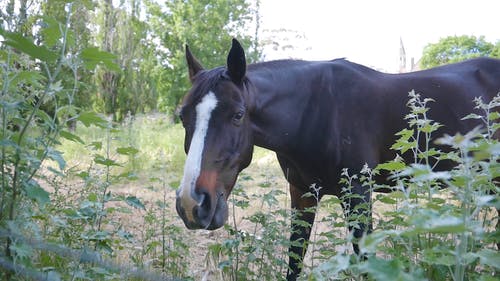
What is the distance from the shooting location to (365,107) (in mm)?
2986

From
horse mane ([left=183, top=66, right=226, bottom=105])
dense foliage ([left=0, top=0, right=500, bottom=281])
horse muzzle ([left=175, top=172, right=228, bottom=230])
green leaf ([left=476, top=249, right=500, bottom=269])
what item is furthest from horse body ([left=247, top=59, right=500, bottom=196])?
green leaf ([left=476, top=249, right=500, bottom=269])

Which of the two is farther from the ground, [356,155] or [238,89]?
[238,89]

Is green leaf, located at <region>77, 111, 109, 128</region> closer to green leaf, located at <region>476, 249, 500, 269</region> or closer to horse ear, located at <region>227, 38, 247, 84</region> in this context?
horse ear, located at <region>227, 38, 247, 84</region>

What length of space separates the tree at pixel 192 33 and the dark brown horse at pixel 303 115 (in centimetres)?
2272

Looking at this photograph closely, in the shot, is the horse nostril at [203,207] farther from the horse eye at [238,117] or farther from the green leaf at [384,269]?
the green leaf at [384,269]

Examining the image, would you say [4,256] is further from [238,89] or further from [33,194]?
[238,89]

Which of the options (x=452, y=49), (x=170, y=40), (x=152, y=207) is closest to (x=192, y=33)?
(x=170, y=40)

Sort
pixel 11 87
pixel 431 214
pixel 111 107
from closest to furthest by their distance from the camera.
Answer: pixel 431 214 < pixel 11 87 < pixel 111 107

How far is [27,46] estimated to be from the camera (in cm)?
137

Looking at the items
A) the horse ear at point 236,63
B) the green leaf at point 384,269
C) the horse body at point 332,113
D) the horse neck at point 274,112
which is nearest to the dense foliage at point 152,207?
the green leaf at point 384,269

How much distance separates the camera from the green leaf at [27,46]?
134cm

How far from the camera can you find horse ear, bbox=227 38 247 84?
2469mm

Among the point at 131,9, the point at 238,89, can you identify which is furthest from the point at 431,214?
the point at 131,9

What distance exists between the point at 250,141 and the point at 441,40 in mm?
24417
